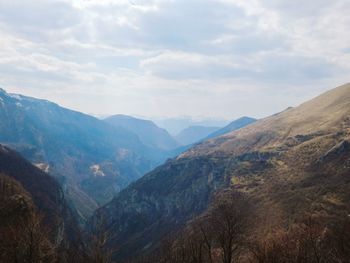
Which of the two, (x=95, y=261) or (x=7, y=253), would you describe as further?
(x=7, y=253)

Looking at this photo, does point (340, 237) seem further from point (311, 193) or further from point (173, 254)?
point (311, 193)

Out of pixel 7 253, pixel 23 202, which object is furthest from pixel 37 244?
pixel 23 202

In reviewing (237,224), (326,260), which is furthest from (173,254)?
(326,260)

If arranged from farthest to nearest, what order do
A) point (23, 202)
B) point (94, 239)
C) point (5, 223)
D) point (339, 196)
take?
point (339, 196), point (23, 202), point (5, 223), point (94, 239)

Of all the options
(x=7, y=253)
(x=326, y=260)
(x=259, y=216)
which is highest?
(x=7, y=253)

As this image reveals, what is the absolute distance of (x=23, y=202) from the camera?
117000 millimetres

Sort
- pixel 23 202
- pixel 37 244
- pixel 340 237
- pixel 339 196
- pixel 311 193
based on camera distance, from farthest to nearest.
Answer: pixel 311 193
pixel 339 196
pixel 23 202
pixel 340 237
pixel 37 244

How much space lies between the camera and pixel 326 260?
68438 mm

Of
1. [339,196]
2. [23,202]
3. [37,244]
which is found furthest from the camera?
[339,196]

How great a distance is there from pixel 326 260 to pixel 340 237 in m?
5.27

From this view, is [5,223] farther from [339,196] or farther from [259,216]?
[339,196]

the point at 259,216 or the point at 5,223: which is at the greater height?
the point at 5,223

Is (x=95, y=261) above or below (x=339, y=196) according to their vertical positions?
above

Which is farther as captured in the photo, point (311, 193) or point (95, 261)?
point (311, 193)
